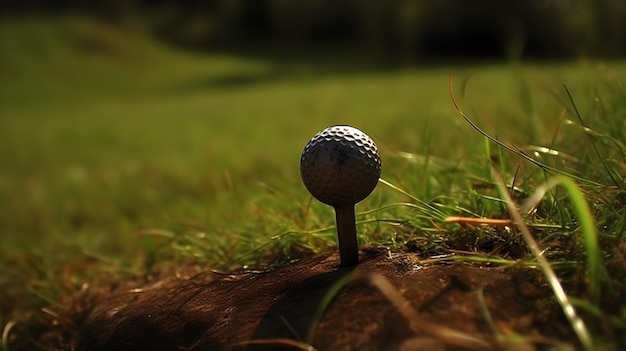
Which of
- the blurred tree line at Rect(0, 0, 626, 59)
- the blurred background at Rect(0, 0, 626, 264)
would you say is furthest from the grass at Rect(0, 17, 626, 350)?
the blurred tree line at Rect(0, 0, 626, 59)

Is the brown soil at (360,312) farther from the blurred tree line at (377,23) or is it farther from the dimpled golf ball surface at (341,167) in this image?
the blurred tree line at (377,23)

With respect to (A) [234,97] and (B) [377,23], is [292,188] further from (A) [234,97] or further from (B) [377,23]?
(B) [377,23]

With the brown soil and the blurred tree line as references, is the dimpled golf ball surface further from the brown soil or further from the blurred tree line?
the blurred tree line

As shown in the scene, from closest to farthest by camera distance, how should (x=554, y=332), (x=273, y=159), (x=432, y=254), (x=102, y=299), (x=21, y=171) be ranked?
(x=554, y=332) → (x=432, y=254) → (x=102, y=299) → (x=273, y=159) → (x=21, y=171)

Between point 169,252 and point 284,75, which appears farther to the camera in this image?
point 284,75

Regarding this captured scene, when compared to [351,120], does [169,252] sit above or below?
above

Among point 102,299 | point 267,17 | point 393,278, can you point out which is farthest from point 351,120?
point 267,17

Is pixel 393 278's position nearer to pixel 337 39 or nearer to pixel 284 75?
pixel 284 75
